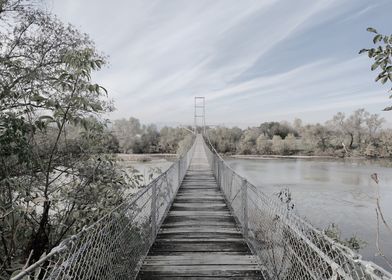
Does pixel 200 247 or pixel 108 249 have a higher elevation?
pixel 108 249

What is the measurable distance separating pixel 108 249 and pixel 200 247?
4.42 ft

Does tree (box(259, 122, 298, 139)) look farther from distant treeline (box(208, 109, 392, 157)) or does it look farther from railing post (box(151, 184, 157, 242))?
railing post (box(151, 184, 157, 242))

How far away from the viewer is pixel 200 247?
2.78 metres

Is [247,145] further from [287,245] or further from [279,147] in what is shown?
[287,245]

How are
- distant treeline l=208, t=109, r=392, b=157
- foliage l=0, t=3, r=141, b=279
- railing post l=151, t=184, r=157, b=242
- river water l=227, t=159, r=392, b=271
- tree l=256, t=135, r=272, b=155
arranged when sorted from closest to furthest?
foliage l=0, t=3, r=141, b=279, railing post l=151, t=184, r=157, b=242, river water l=227, t=159, r=392, b=271, distant treeline l=208, t=109, r=392, b=157, tree l=256, t=135, r=272, b=155

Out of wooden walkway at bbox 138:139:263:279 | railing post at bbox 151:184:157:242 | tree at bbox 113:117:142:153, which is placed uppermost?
tree at bbox 113:117:142:153

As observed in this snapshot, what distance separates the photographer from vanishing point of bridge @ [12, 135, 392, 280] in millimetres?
1173

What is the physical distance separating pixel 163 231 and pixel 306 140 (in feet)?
135

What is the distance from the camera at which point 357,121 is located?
31438 mm

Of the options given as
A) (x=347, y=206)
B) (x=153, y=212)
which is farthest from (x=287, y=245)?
(x=347, y=206)

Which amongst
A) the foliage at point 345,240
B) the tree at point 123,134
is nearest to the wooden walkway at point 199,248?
the tree at point 123,134

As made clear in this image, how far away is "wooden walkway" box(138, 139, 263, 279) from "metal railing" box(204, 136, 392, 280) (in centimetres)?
14

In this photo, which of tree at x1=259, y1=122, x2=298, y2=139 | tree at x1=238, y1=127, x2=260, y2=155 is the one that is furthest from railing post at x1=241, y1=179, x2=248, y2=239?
tree at x1=259, y1=122, x2=298, y2=139

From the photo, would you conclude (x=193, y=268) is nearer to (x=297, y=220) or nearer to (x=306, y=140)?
(x=297, y=220)
